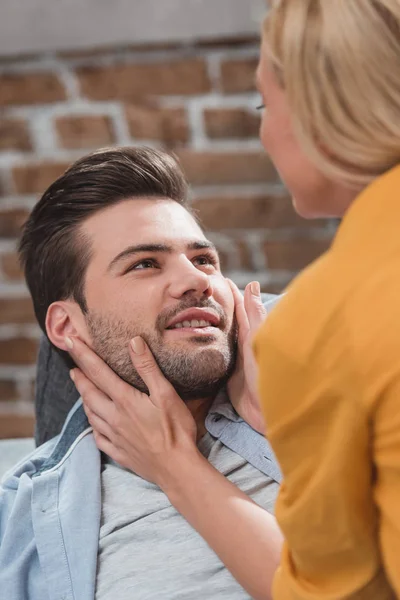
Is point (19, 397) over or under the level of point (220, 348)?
under

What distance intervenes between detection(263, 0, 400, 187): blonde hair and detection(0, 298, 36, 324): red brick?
1.46 meters

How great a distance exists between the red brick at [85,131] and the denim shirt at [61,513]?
844 mm

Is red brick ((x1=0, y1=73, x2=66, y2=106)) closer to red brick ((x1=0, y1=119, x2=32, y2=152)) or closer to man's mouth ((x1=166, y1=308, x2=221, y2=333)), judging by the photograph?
red brick ((x1=0, y1=119, x2=32, y2=152))

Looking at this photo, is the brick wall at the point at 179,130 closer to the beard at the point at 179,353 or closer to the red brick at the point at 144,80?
the red brick at the point at 144,80

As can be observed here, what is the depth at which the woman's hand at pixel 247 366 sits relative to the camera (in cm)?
117

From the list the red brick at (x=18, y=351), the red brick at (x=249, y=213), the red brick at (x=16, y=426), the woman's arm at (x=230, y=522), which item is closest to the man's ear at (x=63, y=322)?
the woman's arm at (x=230, y=522)

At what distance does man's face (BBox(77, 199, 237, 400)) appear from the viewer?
117 centimetres

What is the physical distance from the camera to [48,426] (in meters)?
1.46

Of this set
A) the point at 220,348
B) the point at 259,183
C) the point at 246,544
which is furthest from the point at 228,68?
the point at 246,544

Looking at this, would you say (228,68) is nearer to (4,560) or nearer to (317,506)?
(4,560)

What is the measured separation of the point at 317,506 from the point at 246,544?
0.33 metres

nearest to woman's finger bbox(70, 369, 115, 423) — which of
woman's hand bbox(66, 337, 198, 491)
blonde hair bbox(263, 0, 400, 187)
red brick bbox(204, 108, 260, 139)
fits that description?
woman's hand bbox(66, 337, 198, 491)

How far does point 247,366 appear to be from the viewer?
1.19 metres

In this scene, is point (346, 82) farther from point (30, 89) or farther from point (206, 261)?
point (30, 89)
